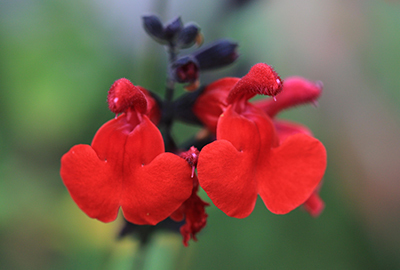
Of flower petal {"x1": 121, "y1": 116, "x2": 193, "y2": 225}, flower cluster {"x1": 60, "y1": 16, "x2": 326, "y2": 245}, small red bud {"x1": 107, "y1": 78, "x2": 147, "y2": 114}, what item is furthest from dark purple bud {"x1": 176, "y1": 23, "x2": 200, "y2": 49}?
flower petal {"x1": 121, "y1": 116, "x2": 193, "y2": 225}

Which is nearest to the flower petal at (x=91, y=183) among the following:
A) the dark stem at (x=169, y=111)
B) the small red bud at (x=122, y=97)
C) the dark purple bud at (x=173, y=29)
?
the small red bud at (x=122, y=97)

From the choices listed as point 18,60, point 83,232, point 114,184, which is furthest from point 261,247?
point 18,60

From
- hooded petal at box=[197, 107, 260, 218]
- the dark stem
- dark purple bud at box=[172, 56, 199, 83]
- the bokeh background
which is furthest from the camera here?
the bokeh background

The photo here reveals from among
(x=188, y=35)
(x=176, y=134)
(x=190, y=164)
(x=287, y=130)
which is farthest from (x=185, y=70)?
(x=176, y=134)

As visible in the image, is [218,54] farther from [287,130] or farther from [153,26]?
[287,130]

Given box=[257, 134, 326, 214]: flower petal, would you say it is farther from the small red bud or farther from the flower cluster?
the small red bud

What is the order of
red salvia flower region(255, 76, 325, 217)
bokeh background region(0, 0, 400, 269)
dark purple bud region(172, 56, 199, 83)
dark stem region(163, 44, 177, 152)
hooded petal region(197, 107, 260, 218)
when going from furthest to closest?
bokeh background region(0, 0, 400, 269)
red salvia flower region(255, 76, 325, 217)
dark stem region(163, 44, 177, 152)
dark purple bud region(172, 56, 199, 83)
hooded petal region(197, 107, 260, 218)

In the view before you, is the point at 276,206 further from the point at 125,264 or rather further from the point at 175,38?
the point at 125,264
